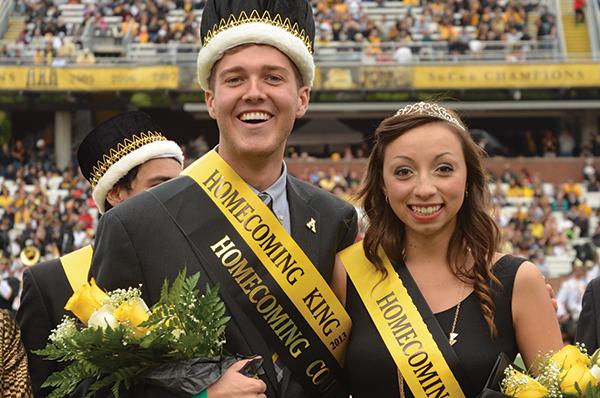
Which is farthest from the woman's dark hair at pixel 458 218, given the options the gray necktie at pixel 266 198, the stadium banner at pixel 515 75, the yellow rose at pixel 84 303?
the stadium banner at pixel 515 75

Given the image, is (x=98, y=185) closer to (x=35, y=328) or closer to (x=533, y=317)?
(x=35, y=328)

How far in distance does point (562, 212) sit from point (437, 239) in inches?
891

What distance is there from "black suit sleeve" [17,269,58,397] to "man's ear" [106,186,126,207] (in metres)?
0.63

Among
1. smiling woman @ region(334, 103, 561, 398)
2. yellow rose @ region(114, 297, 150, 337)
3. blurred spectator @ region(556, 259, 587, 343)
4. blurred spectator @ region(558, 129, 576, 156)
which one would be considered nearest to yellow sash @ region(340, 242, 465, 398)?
smiling woman @ region(334, 103, 561, 398)

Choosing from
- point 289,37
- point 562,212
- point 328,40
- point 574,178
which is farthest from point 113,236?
point 328,40

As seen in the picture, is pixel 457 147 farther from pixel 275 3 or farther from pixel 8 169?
pixel 8 169

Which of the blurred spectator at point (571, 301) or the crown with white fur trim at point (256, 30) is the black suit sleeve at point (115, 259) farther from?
the blurred spectator at point (571, 301)

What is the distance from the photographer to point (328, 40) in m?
33.9

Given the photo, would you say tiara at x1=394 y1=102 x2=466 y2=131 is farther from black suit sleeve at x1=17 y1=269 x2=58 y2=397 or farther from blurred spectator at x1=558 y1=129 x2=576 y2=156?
blurred spectator at x1=558 y1=129 x2=576 y2=156

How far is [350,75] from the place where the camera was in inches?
1308

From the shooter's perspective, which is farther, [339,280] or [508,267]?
[339,280]

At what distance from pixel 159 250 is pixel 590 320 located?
2.12 metres

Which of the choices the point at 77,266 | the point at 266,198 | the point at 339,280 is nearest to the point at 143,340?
the point at 266,198

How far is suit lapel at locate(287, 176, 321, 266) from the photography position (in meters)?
4.26
